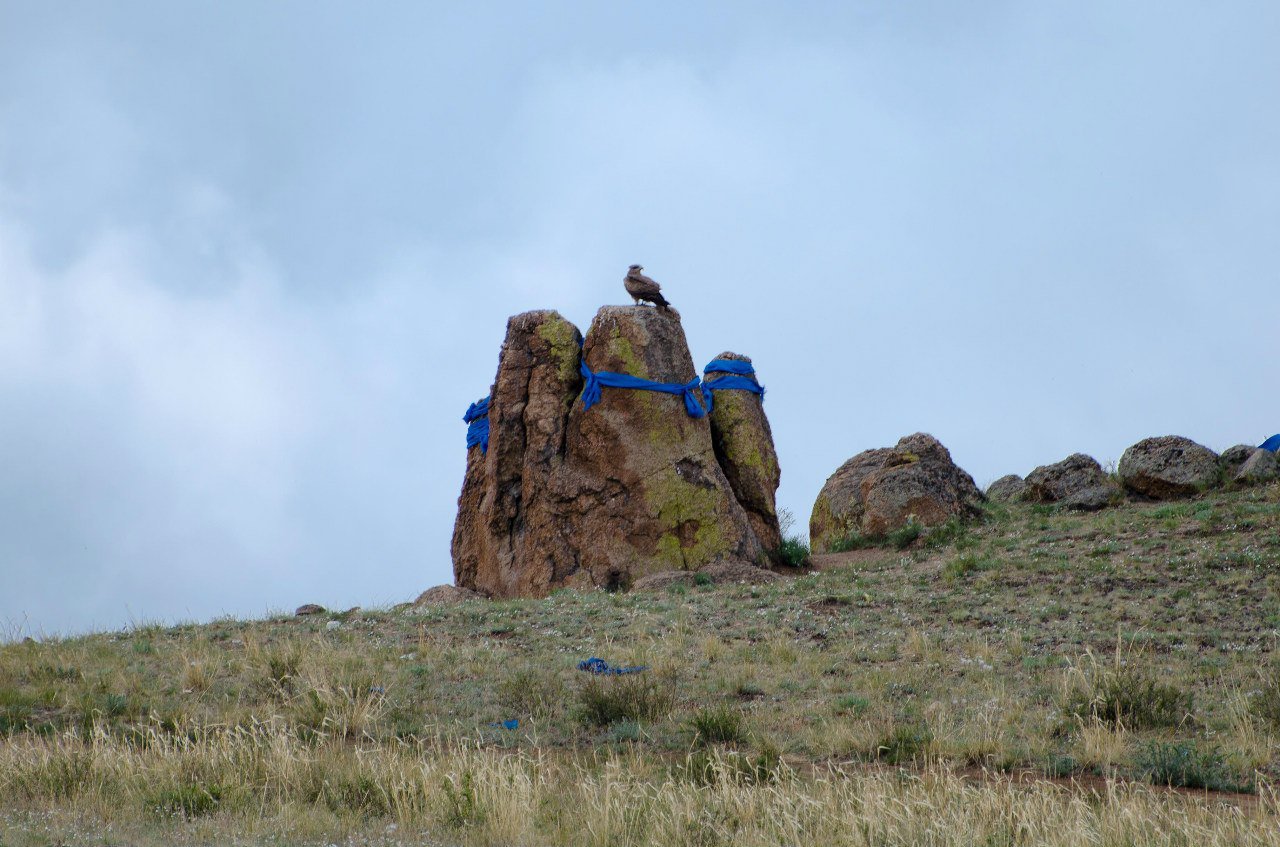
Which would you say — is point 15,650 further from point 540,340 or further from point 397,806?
point 540,340

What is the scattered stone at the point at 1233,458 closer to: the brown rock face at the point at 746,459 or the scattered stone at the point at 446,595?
the brown rock face at the point at 746,459

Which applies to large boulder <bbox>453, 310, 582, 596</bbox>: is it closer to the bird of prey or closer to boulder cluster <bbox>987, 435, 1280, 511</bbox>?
the bird of prey

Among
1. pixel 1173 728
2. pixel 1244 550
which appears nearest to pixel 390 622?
pixel 1173 728

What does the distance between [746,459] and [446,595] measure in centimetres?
481

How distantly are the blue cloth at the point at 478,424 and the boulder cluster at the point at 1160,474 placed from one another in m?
9.07

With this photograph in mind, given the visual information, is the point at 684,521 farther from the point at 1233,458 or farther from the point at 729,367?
the point at 1233,458

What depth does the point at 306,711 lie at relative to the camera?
914 centimetres

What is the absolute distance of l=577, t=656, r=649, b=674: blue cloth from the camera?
33.2ft

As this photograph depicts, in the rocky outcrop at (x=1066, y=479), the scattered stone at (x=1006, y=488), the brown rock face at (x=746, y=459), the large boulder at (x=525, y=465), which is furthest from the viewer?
the scattered stone at (x=1006, y=488)

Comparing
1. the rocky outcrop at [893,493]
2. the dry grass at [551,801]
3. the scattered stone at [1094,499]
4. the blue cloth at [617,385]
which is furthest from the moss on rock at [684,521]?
the dry grass at [551,801]

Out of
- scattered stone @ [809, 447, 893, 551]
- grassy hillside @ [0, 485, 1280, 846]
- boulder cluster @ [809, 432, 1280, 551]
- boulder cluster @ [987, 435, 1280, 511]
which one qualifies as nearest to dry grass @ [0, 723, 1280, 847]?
grassy hillside @ [0, 485, 1280, 846]

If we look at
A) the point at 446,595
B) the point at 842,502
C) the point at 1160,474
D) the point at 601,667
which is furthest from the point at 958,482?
the point at 601,667

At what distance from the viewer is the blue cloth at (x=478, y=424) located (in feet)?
60.7

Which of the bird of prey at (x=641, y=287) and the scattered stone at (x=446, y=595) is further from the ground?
the bird of prey at (x=641, y=287)
